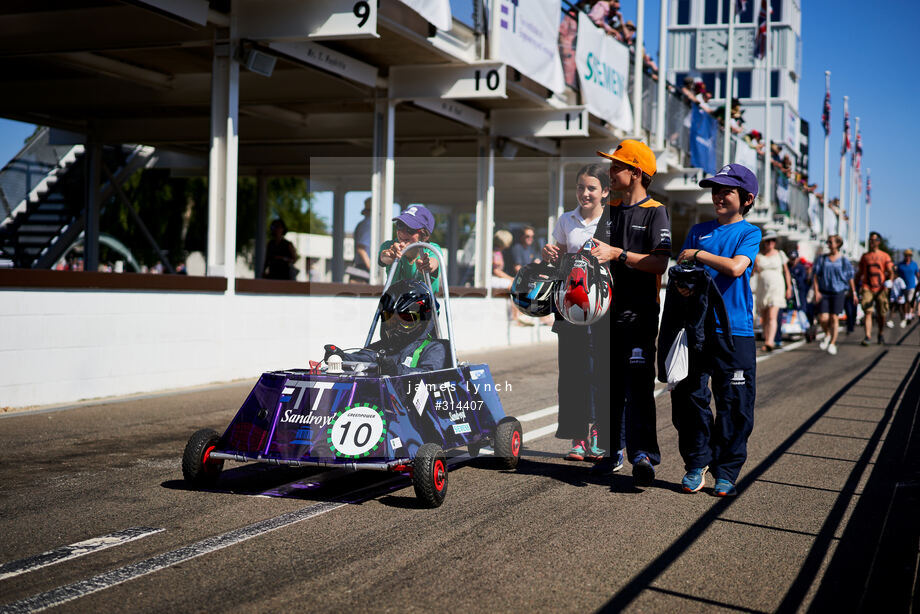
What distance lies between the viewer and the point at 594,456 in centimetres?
661

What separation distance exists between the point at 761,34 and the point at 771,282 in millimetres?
18178

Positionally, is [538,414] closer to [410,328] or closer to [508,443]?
[508,443]

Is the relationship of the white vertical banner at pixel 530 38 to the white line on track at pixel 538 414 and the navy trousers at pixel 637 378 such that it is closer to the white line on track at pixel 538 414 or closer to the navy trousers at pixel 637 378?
the white line on track at pixel 538 414

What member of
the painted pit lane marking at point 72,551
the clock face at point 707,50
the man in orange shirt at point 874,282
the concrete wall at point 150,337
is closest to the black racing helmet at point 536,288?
the concrete wall at point 150,337

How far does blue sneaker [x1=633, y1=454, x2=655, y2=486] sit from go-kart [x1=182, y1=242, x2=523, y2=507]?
1.08 m

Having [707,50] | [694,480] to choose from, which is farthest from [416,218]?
[707,50]

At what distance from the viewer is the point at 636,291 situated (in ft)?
19.9

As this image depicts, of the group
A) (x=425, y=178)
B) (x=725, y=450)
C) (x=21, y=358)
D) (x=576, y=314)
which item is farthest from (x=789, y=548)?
(x=425, y=178)

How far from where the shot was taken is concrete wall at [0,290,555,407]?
888 centimetres

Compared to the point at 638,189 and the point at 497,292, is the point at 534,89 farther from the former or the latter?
the point at 638,189

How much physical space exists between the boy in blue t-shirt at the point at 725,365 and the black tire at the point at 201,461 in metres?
2.68

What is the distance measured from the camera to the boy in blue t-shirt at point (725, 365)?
19.1 ft

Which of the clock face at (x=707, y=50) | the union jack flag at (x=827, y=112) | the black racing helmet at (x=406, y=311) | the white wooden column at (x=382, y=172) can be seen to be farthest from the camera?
the clock face at (x=707, y=50)

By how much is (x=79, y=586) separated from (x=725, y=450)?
11.9 ft
